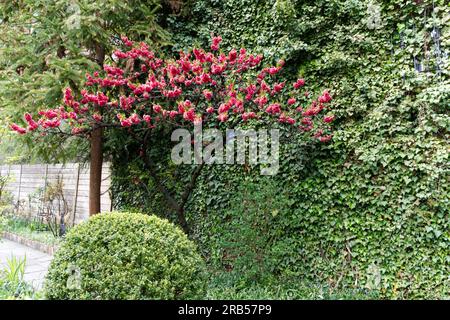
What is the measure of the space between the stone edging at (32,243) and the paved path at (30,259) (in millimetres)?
79

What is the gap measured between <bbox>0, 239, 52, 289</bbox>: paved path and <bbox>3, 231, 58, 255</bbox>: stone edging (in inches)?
Result: 3.1

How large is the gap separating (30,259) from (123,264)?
4325 mm

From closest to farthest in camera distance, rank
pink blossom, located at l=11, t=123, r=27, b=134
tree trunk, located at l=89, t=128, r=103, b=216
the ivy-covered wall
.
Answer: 1. the ivy-covered wall
2. pink blossom, located at l=11, t=123, r=27, b=134
3. tree trunk, located at l=89, t=128, r=103, b=216

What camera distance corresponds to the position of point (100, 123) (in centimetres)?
399

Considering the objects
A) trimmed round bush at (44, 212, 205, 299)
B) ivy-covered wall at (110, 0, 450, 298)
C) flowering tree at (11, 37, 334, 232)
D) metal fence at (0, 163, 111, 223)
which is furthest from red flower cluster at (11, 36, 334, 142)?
metal fence at (0, 163, 111, 223)

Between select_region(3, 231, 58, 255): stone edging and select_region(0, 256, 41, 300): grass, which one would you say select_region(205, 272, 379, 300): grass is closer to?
select_region(0, 256, 41, 300): grass

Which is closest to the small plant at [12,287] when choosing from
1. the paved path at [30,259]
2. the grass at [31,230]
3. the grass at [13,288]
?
the grass at [13,288]

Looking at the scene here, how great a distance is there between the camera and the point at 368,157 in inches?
146

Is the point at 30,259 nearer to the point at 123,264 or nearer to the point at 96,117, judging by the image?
the point at 96,117

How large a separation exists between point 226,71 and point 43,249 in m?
5.14

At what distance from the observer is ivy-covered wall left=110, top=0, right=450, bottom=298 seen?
135 inches

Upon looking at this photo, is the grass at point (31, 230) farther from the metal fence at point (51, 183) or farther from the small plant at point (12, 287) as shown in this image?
the small plant at point (12, 287)

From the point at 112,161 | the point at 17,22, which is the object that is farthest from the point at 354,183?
the point at 17,22

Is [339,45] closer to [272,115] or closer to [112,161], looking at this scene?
[272,115]
